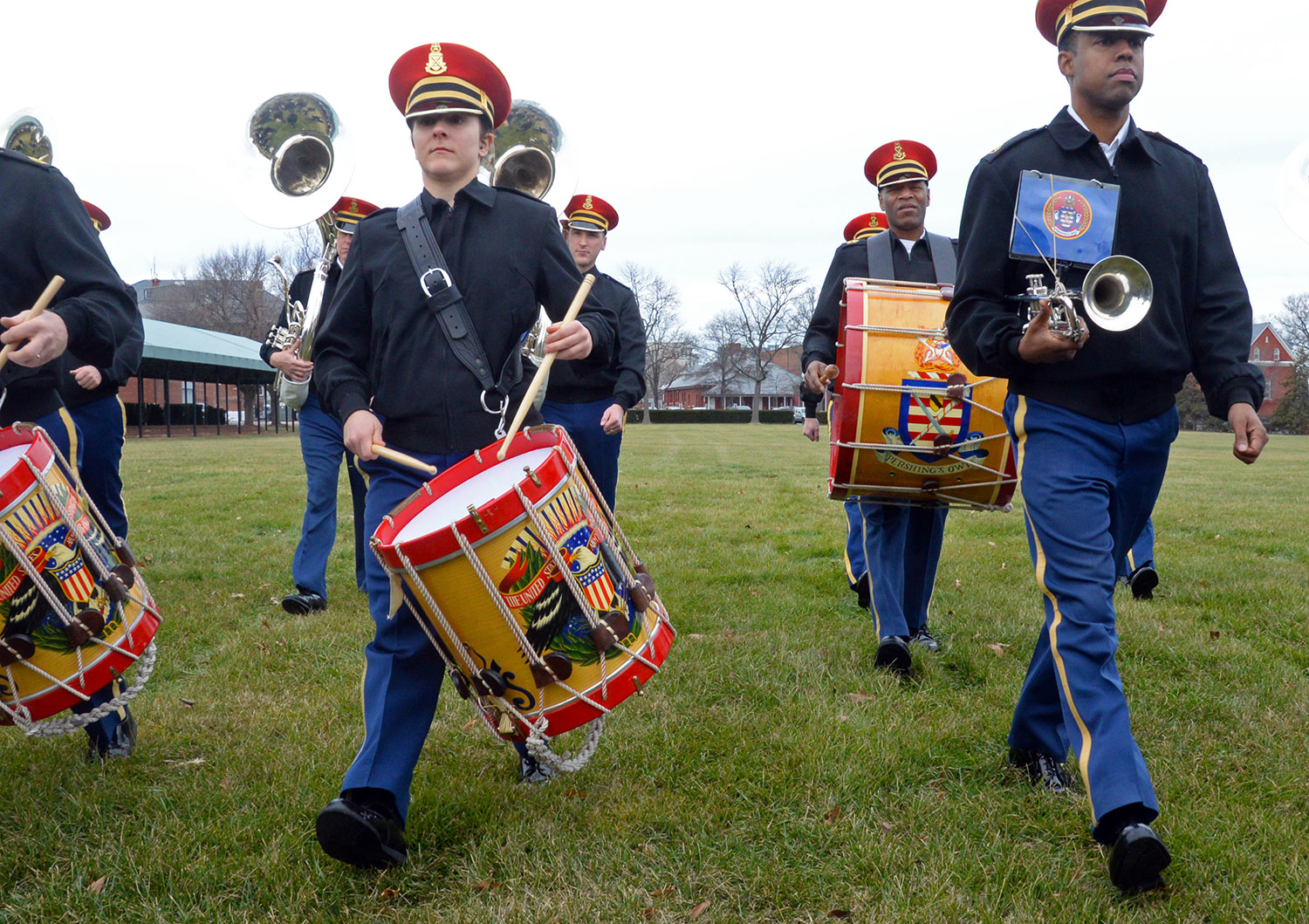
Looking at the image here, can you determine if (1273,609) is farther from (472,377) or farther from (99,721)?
(99,721)

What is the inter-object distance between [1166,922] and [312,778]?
2.57m

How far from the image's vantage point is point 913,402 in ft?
13.8

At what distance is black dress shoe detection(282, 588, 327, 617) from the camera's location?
594cm

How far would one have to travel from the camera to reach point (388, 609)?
290 cm

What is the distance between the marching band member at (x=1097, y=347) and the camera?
2814 millimetres

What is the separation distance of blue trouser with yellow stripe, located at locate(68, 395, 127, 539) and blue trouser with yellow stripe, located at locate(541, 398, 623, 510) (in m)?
2.14

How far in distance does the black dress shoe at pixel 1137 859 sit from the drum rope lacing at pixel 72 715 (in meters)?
2.87

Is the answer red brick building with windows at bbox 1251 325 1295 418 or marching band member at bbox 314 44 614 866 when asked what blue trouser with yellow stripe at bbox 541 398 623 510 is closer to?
marching band member at bbox 314 44 614 866

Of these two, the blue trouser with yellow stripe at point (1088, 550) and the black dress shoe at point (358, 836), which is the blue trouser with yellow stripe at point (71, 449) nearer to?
the black dress shoe at point (358, 836)

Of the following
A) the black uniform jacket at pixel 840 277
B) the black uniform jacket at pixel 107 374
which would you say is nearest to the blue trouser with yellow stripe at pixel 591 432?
the black uniform jacket at pixel 840 277

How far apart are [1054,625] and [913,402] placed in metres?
1.52

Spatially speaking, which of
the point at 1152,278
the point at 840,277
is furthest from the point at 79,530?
the point at 840,277

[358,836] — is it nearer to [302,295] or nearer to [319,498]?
[319,498]

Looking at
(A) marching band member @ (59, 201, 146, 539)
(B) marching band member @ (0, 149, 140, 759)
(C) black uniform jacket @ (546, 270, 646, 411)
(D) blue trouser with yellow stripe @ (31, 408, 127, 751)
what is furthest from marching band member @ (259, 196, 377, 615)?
(B) marching band member @ (0, 149, 140, 759)
